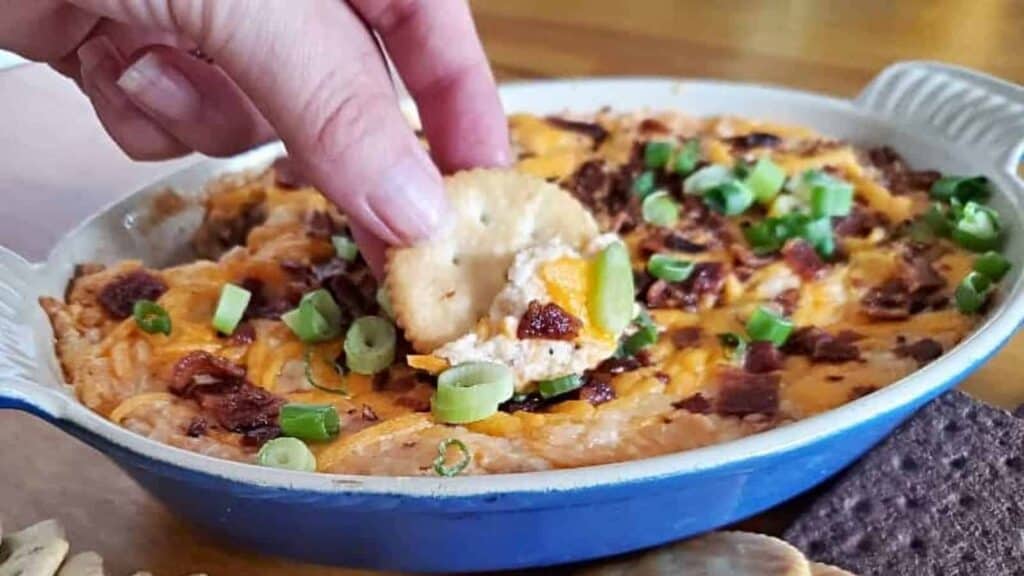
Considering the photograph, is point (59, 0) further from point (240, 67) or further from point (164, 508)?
point (164, 508)

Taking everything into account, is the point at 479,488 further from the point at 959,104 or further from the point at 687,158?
the point at 959,104

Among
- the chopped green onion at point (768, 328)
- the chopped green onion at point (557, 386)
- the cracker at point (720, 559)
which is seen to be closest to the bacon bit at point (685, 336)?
the chopped green onion at point (768, 328)

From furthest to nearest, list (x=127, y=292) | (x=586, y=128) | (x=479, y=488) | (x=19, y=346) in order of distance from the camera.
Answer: (x=586, y=128) → (x=127, y=292) → (x=19, y=346) → (x=479, y=488)

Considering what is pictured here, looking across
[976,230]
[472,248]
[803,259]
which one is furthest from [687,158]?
[472,248]

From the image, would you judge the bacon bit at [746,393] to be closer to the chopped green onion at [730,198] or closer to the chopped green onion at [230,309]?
the chopped green onion at [730,198]

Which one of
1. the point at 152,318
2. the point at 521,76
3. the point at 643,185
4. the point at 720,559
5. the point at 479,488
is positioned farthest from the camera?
the point at 521,76

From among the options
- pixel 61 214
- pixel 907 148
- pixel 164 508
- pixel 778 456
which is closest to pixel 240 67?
pixel 164 508
